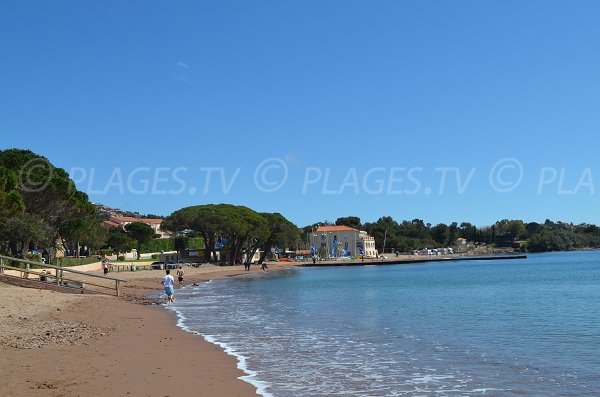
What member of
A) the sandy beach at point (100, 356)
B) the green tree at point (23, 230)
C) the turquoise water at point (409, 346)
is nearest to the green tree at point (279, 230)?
the green tree at point (23, 230)

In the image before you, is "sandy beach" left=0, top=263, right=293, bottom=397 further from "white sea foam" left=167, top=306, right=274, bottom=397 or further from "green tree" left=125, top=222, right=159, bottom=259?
"green tree" left=125, top=222, right=159, bottom=259

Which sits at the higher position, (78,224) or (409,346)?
(78,224)

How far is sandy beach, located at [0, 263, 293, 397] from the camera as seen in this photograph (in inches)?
373

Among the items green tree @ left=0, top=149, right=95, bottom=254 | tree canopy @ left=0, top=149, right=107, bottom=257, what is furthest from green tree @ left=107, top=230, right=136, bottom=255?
green tree @ left=0, top=149, right=95, bottom=254

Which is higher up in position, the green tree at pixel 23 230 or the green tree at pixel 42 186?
the green tree at pixel 42 186

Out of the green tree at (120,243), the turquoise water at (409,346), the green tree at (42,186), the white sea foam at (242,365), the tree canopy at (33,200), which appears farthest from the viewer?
the green tree at (120,243)

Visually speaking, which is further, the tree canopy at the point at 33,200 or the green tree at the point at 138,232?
the green tree at the point at 138,232

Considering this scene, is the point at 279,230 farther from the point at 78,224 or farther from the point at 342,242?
the point at 342,242

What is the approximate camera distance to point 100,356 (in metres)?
12.4

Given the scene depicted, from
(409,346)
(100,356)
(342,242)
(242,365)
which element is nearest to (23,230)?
(100,356)

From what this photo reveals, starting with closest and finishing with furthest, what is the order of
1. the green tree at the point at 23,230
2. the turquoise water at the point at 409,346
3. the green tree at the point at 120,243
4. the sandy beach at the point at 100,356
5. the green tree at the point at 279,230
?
the sandy beach at the point at 100,356 → the turquoise water at the point at 409,346 → the green tree at the point at 23,230 → the green tree at the point at 120,243 → the green tree at the point at 279,230

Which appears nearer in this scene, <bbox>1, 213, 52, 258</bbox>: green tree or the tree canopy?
the tree canopy

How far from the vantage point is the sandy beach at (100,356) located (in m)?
9.48

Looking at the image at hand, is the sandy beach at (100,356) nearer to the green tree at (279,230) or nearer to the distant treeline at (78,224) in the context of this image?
the distant treeline at (78,224)
